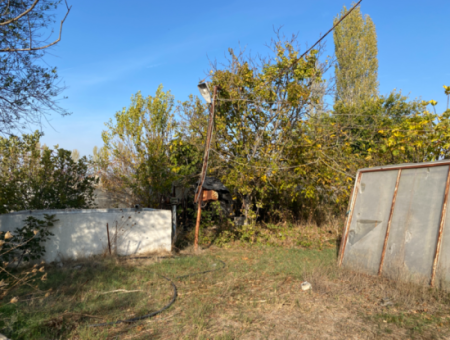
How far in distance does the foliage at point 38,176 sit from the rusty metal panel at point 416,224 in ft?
28.4

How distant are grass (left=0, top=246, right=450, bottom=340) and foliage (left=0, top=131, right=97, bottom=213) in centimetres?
325

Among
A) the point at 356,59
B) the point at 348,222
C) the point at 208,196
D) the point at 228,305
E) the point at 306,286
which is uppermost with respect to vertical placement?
the point at 356,59

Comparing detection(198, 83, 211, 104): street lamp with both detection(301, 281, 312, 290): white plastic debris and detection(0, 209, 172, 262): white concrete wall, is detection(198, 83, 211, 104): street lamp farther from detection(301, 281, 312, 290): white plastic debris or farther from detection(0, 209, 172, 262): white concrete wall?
detection(301, 281, 312, 290): white plastic debris

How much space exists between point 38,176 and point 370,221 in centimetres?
929

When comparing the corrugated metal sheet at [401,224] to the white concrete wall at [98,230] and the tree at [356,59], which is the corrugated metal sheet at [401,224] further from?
the tree at [356,59]

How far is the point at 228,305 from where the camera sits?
16.9ft

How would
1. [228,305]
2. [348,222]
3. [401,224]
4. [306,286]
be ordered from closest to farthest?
[228,305], [306,286], [401,224], [348,222]

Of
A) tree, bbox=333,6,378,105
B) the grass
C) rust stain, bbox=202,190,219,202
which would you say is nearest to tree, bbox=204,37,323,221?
rust stain, bbox=202,190,219,202

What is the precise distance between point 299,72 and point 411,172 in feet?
16.4

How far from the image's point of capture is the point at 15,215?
7359 mm

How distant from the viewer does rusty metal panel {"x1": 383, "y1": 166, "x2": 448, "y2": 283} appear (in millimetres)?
5676

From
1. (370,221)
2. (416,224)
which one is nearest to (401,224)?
(416,224)

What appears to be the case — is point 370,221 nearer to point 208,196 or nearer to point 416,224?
point 416,224

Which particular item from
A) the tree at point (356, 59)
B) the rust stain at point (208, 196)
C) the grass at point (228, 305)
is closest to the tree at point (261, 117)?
the rust stain at point (208, 196)
